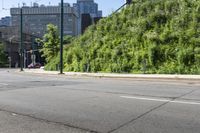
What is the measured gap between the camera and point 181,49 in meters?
33.4

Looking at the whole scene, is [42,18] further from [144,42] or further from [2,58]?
[144,42]

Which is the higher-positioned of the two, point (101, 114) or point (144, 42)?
point (144, 42)

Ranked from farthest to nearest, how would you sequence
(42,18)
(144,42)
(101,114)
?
(42,18) → (144,42) → (101,114)

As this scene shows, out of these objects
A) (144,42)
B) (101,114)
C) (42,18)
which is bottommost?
(101,114)

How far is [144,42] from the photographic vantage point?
123ft

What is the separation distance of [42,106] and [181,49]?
22.9 m

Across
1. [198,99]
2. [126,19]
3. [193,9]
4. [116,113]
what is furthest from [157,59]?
[116,113]

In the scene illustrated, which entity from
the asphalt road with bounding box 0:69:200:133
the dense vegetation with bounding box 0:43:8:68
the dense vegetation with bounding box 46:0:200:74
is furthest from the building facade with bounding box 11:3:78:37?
the asphalt road with bounding box 0:69:200:133

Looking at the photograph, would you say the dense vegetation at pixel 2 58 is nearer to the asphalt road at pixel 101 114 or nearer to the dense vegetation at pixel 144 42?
the dense vegetation at pixel 144 42

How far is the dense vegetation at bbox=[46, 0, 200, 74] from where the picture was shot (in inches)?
1317

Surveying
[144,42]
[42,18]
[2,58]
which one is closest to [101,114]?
[144,42]

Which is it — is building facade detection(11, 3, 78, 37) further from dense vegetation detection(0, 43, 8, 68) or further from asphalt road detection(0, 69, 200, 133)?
asphalt road detection(0, 69, 200, 133)

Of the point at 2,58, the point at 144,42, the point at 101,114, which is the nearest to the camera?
the point at 101,114

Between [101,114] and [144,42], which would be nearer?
[101,114]
